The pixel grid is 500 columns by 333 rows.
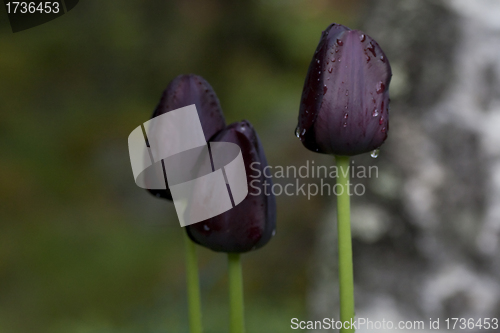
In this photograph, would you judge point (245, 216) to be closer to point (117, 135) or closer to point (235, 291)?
point (235, 291)

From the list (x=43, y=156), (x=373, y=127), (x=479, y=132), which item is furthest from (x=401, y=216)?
(x=43, y=156)

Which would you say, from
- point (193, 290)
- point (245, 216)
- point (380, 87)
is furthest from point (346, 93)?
point (193, 290)

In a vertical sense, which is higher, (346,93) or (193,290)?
(346,93)

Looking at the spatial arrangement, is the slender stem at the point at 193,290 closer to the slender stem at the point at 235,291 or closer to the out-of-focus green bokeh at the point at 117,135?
the slender stem at the point at 235,291

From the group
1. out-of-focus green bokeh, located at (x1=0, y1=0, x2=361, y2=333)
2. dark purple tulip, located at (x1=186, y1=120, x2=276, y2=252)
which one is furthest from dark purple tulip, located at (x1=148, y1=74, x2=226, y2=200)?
out-of-focus green bokeh, located at (x1=0, y1=0, x2=361, y2=333)

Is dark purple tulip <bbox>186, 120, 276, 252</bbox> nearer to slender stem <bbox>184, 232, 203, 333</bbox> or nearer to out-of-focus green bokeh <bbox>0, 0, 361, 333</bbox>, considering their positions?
slender stem <bbox>184, 232, 203, 333</bbox>

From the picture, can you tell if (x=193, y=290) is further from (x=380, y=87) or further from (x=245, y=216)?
(x=380, y=87)

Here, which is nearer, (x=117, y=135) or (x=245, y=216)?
(x=245, y=216)
